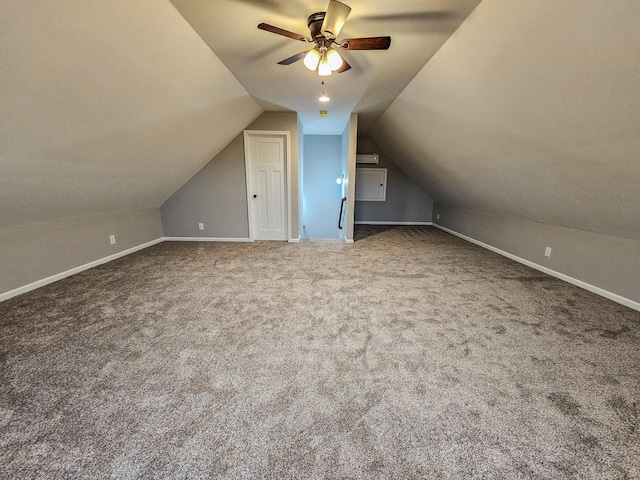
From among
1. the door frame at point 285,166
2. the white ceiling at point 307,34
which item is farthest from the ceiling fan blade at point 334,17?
the door frame at point 285,166

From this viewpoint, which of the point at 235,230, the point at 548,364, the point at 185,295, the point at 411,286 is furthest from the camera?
the point at 235,230

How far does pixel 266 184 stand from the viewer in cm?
478

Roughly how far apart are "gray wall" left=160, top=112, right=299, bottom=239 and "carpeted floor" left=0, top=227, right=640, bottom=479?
2.08 metres

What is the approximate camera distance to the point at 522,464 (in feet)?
3.66

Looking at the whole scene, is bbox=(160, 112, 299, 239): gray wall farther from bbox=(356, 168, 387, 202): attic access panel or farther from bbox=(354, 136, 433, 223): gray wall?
bbox=(354, 136, 433, 223): gray wall

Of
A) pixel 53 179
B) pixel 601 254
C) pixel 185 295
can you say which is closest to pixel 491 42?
pixel 601 254

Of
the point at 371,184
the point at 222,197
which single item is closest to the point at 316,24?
the point at 222,197

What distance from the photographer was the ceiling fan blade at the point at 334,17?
146cm

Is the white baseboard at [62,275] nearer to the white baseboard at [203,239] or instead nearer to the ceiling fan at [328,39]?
the white baseboard at [203,239]

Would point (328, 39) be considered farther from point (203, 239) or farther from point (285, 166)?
point (203, 239)

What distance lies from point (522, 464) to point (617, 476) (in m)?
0.36

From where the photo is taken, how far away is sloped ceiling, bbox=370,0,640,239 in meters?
1.42

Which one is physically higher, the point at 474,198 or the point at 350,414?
the point at 474,198

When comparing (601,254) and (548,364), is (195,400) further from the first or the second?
(601,254)
